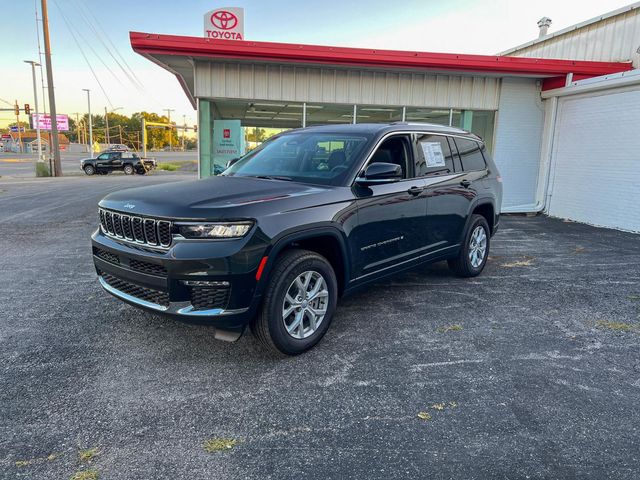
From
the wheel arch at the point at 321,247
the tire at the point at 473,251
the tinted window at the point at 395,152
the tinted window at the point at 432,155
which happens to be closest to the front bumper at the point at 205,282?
the wheel arch at the point at 321,247

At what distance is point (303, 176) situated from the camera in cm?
413

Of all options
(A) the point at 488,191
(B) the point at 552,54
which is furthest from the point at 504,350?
(B) the point at 552,54

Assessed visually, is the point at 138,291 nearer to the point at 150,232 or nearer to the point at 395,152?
the point at 150,232

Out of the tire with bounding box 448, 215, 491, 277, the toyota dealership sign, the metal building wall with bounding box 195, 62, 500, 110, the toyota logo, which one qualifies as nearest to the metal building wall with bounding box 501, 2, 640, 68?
the metal building wall with bounding box 195, 62, 500, 110

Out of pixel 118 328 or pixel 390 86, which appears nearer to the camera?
pixel 118 328

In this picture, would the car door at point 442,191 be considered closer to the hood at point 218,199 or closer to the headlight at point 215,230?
the hood at point 218,199

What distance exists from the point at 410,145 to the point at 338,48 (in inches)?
228

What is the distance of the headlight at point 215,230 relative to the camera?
3133 millimetres

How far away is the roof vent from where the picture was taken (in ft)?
50.1

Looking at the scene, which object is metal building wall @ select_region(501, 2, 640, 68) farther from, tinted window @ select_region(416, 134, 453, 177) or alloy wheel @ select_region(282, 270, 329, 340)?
alloy wheel @ select_region(282, 270, 329, 340)

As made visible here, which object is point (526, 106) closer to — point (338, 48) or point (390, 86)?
point (390, 86)

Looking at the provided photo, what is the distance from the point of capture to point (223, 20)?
11047mm

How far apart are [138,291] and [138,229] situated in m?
0.47

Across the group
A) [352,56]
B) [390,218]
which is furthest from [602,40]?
[390,218]
